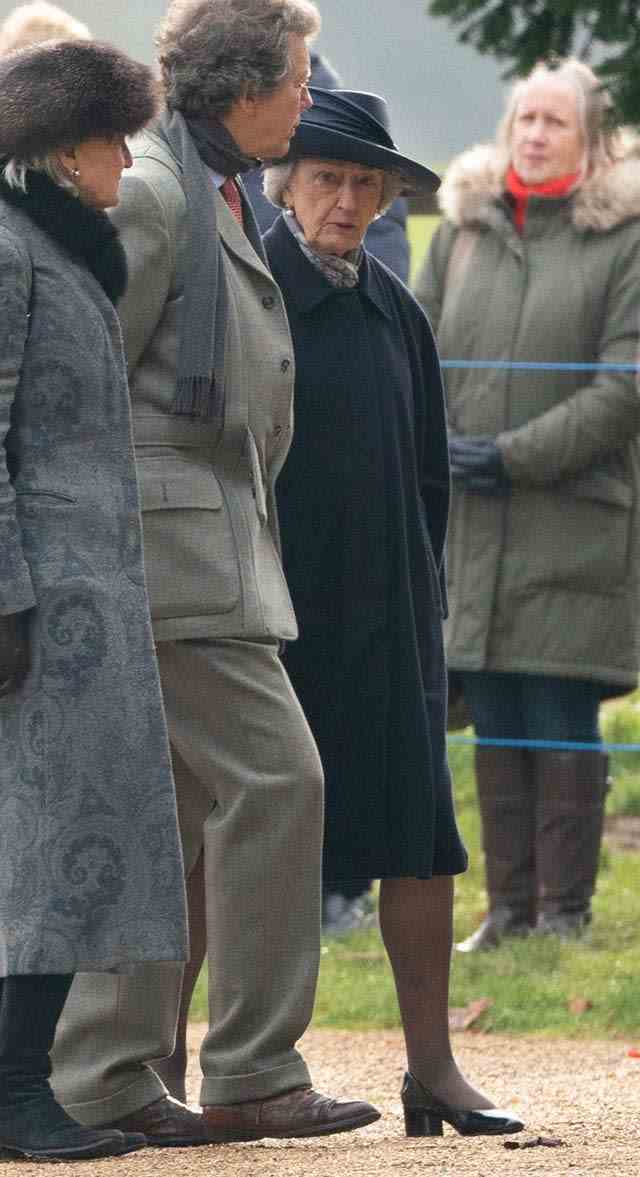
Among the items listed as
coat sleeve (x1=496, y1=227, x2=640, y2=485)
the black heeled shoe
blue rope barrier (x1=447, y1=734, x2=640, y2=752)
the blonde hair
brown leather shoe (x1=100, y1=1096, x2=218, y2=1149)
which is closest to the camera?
brown leather shoe (x1=100, y1=1096, x2=218, y2=1149)

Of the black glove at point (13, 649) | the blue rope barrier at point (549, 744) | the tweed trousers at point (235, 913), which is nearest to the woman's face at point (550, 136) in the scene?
the blue rope barrier at point (549, 744)

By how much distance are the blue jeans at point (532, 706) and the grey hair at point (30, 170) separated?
3.34 meters

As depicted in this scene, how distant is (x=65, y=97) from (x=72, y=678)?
3.09 ft

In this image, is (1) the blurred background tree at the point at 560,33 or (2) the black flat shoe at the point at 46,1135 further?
(1) the blurred background tree at the point at 560,33

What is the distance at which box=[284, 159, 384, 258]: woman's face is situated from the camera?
5000 mm

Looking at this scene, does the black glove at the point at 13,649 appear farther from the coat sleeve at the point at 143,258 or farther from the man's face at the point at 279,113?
the man's face at the point at 279,113

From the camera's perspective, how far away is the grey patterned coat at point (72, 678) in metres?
4.06

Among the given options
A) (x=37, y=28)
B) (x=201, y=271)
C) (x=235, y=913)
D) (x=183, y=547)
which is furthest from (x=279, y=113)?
(x=37, y=28)

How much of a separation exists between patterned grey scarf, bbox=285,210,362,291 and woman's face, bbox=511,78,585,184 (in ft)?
7.73

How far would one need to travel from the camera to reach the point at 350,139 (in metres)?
4.95

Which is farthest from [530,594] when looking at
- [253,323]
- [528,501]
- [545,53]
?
[253,323]

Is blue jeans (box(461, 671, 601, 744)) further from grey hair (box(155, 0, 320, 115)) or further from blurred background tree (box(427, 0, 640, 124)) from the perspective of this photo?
grey hair (box(155, 0, 320, 115))

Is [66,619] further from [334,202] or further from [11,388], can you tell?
[334,202]

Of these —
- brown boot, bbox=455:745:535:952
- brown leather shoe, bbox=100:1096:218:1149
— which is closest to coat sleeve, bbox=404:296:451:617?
brown leather shoe, bbox=100:1096:218:1149
